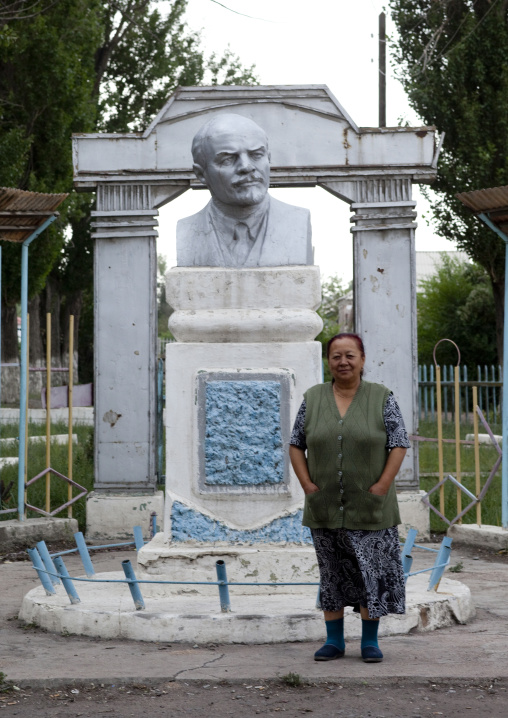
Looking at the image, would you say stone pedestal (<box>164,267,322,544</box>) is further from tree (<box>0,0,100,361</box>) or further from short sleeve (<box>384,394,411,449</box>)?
tree (<box>0,0,100,361</box>)

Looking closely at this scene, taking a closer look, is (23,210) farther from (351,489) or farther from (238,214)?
(351,489)

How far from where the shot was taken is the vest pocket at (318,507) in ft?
13.4

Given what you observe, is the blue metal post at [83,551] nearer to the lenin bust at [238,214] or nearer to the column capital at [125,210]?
the lenin bust at [238,214]

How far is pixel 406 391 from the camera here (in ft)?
26.8

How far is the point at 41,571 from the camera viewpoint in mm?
4973

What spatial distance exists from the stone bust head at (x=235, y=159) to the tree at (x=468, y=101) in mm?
11340

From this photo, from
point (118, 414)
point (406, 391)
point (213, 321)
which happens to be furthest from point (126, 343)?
point (213, 321)

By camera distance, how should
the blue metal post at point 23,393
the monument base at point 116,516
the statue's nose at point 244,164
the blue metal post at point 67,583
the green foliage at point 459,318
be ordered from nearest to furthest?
1. the blue metal post at point 67,583
2. the statue's nose at point 244,164
3. the blue metal post at point 23,393
4. the monument base at point 116,516
5. the green foliage at point 459,318

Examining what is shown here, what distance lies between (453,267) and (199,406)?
26.7m

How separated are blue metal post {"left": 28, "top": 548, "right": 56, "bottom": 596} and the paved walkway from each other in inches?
9.7

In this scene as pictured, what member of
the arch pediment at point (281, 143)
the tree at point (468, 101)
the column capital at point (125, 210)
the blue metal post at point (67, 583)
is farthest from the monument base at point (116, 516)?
the tree at point (468, 101)

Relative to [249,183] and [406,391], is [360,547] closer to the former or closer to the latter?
[249,183]

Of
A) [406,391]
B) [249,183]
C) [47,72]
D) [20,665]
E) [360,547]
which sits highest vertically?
[47,72]

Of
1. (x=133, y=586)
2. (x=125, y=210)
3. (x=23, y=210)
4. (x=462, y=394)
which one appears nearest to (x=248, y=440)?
(x=133, y=586)
